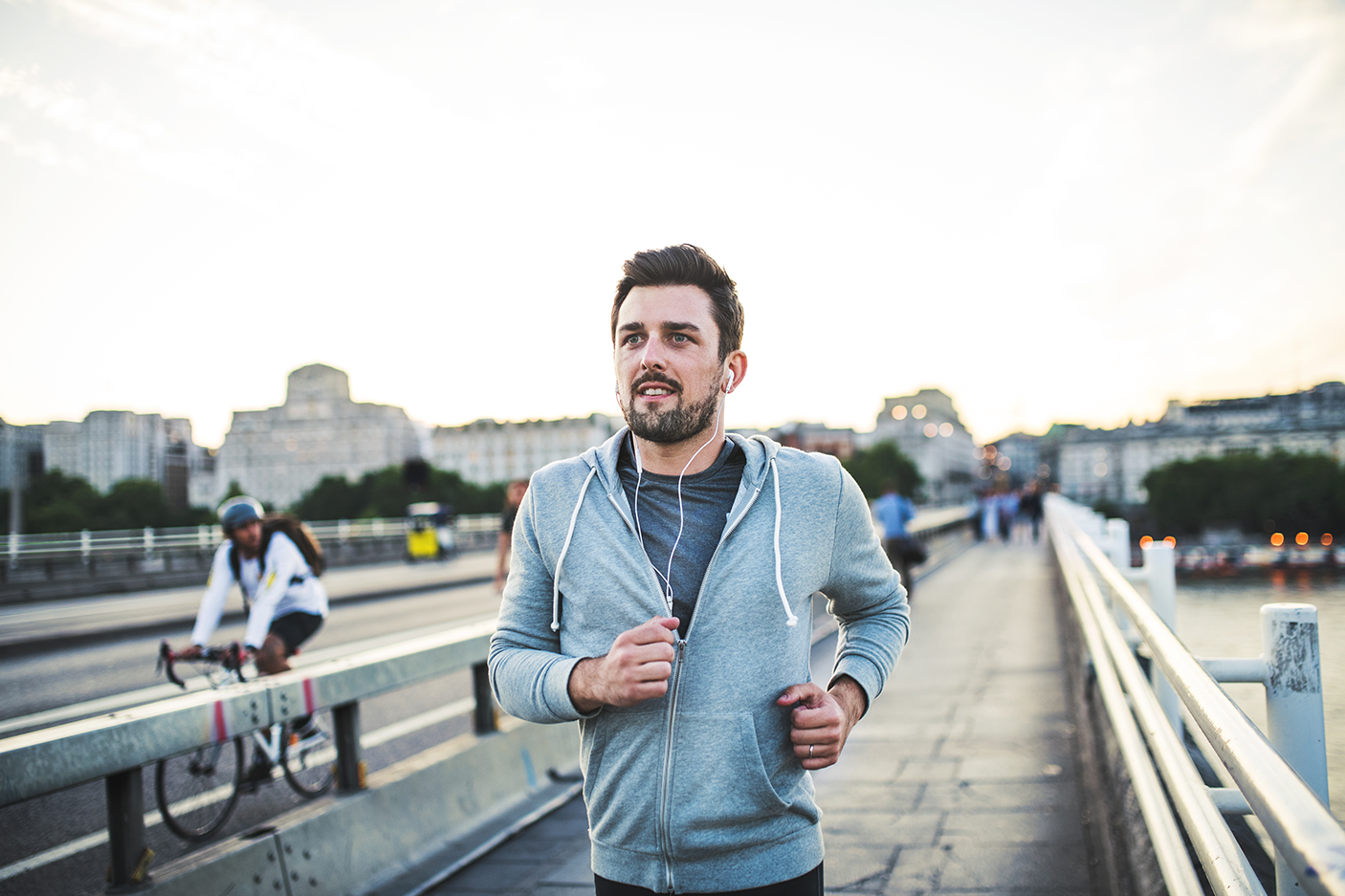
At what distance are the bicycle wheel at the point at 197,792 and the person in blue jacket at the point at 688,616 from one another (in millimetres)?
3535

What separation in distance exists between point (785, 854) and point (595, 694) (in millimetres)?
541

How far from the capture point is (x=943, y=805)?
4793 mm

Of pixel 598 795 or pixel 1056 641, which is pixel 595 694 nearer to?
pixel 598 795

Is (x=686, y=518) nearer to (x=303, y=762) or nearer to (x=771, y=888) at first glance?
(x=771, y=888)

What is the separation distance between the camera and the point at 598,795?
1816 mm

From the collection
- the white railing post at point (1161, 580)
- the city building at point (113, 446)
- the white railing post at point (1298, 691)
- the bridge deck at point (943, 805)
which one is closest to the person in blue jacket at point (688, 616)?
the white railing post at point (1298, 691)

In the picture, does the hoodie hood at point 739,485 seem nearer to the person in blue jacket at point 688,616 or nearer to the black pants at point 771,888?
the person in blue jacket at point 688,616

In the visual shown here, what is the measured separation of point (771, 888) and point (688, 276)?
1.29 m

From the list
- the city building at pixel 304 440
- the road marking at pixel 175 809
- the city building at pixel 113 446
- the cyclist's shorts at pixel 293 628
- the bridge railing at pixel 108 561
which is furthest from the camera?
the city building at pixel 304 440

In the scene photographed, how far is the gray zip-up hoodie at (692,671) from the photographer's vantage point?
1.74 m

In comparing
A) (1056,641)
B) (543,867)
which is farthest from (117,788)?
(1056,641)

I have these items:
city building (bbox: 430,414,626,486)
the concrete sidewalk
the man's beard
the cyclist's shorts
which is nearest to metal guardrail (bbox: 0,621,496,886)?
the cyclist's shorts

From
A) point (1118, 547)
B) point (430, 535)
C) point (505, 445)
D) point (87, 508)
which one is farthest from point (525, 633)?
point (505, 445)

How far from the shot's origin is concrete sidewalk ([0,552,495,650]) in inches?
520
